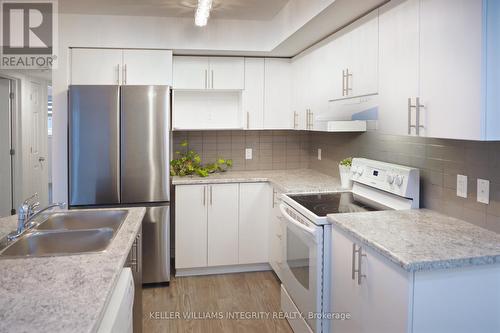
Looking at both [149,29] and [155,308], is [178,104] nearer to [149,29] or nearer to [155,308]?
[149,29]

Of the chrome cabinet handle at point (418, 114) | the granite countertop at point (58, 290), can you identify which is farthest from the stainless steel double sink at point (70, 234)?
the chrome cabinet handle at point (418, 114)

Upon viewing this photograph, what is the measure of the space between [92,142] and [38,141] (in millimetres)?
3358

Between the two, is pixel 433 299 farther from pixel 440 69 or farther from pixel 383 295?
pixel 440 69

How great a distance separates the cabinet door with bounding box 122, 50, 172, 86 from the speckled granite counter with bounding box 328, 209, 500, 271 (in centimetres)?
216

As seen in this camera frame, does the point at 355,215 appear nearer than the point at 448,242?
No

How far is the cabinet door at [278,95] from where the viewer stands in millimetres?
3904

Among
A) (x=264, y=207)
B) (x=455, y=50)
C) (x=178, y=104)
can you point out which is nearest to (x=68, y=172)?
(x=178, y=104)

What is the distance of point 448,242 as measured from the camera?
5.42 feet

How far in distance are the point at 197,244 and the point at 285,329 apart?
4.01 feet

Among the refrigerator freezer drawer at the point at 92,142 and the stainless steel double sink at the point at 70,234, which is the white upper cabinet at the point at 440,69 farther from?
the refrigerator freezer drawer at the point at 92,142

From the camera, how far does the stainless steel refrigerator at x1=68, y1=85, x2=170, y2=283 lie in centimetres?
322

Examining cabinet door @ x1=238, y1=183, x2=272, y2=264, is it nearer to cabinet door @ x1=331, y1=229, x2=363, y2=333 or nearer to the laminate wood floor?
the laminate wood floor

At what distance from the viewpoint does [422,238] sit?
1.71 meters
